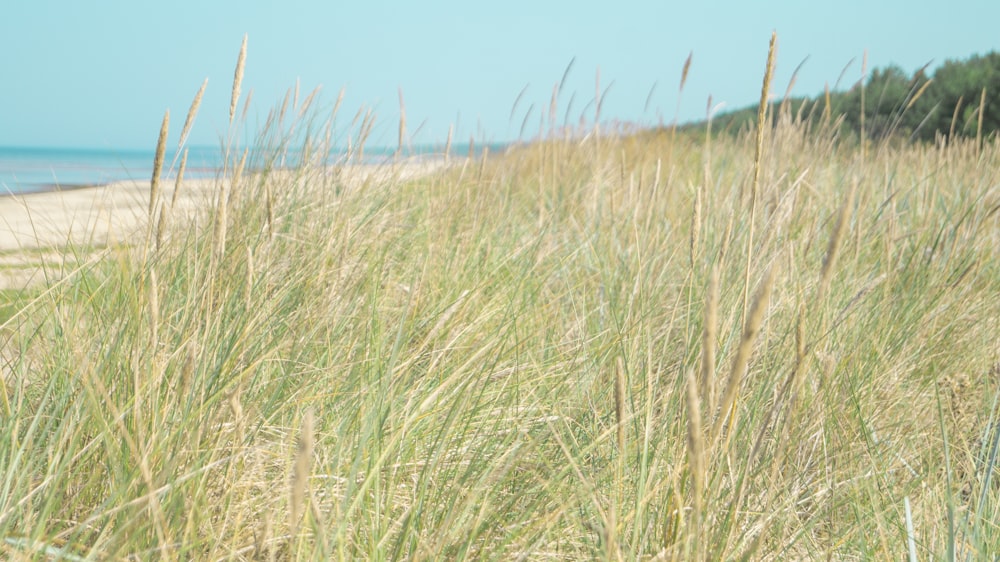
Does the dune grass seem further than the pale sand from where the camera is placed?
No

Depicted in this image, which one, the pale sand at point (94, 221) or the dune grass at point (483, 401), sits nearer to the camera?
the dune grass at point (483, 401)

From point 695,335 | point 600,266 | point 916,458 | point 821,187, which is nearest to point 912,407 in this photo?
point 916,458

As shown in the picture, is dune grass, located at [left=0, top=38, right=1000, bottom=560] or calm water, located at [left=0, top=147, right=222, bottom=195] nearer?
dune grass, located at [left=0, top=38, right=1000, bottom=560]

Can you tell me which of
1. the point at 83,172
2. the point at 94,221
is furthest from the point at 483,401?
the point at 83,172

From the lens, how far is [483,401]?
1.84 meters

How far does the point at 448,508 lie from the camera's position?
1.18 m

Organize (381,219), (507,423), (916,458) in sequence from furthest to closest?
(381,219) < (916,458) < (507,423)

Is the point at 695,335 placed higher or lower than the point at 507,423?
higher

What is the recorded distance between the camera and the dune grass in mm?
1100

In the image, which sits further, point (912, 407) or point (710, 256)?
point (710, 256)

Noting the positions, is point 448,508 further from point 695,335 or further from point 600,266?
point 600,266

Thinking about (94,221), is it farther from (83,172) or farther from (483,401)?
(83,172)

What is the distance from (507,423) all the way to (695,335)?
536mm

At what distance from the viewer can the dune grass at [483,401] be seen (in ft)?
3.61
